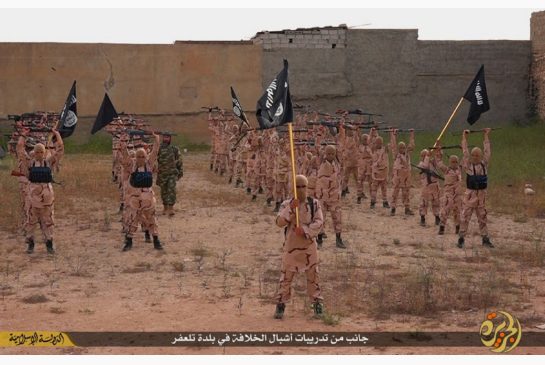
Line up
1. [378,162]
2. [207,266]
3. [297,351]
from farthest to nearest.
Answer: [378,162]
[207,266]
[297,351]

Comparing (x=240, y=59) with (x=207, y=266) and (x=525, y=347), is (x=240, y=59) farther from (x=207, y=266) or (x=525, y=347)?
(x=525, y=347)

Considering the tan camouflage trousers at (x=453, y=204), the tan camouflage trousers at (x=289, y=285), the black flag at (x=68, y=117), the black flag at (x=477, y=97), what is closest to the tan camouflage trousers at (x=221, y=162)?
the black flag at (x=477, y=97)

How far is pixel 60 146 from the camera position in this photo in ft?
42.7

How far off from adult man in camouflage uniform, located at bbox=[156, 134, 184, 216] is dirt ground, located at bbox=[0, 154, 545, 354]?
1.40ft

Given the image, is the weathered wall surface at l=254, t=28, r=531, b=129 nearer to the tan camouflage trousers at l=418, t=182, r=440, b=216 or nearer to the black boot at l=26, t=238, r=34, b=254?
the tan camouflage trousers at l=418, t=182, r=440, b=216

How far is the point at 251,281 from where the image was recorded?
11.1m

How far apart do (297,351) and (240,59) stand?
27.2 metres

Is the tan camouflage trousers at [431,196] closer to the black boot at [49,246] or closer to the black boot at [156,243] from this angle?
the black boot at [156,243]

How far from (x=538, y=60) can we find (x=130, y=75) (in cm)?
1844

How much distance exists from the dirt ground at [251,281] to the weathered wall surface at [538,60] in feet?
61.8

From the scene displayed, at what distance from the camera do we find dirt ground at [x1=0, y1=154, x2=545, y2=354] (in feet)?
29.5

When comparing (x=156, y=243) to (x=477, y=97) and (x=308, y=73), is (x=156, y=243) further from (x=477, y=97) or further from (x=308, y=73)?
(x=308, y=73)

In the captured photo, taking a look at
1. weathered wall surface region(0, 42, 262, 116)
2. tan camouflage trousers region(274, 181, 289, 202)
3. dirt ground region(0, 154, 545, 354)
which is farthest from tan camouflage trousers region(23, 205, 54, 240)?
weathered wall surface region(0, 42, 262, 116)

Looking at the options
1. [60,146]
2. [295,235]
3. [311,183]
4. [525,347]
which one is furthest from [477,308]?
[60,146]
